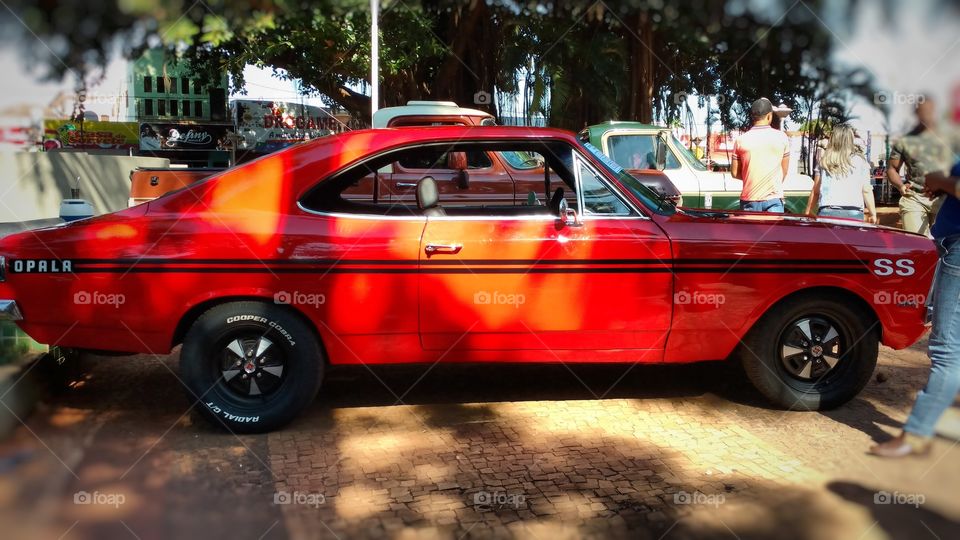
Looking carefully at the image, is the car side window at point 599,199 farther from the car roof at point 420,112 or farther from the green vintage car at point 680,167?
the green vintage car at point 680,167

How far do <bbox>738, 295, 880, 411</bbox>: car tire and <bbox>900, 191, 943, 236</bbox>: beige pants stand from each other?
5.08 meters

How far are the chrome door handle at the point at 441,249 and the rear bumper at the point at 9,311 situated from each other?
2.11 metres

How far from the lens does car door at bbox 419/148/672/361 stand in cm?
422

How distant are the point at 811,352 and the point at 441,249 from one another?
2.21 meters

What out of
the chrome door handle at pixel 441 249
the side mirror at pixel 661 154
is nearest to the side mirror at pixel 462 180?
the chrome door handle at pixel 441 249

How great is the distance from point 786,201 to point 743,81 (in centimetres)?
421

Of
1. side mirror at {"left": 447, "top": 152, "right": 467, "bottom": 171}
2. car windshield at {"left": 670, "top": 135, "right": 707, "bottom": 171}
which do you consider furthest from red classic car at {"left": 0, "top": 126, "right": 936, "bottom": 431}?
car windshield at {"left": 670, "top": 135, "right": 707, "bottom": 171}

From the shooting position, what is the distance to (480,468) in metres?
3.86

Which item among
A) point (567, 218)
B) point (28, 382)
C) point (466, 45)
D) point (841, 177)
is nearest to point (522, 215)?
point (567, 218)

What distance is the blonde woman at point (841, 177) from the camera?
8.90 m

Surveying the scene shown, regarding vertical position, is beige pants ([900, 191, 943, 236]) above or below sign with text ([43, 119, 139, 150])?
below

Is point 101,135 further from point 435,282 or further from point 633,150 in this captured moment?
point 435,282

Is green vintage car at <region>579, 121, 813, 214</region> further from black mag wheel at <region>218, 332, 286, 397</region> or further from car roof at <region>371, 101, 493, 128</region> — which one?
black mag wheel at <region>218, 332, 286, 397</region>

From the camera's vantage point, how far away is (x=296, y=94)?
24.8 metres
